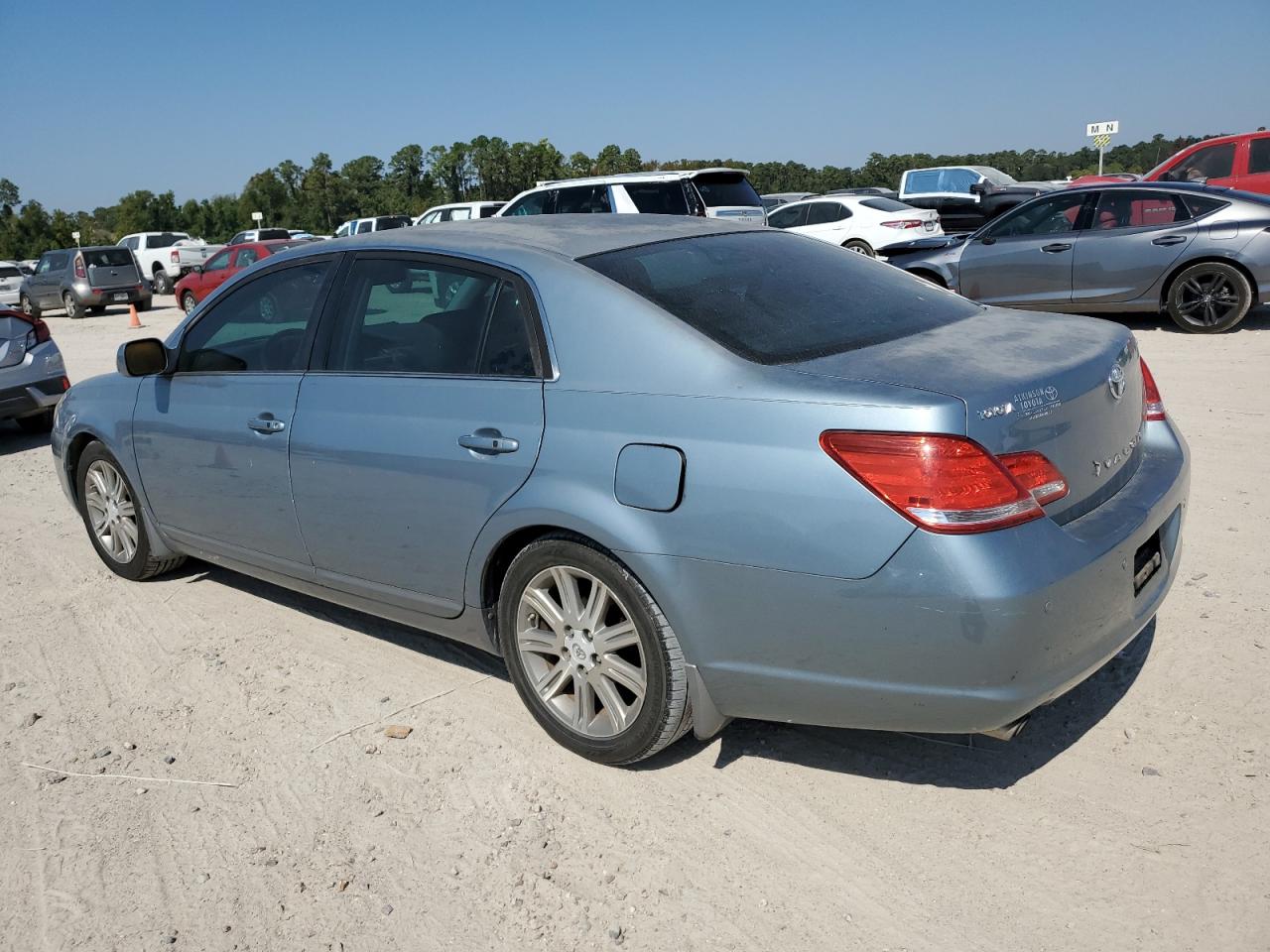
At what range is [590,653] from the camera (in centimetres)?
321

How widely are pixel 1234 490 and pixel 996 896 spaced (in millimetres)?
3631

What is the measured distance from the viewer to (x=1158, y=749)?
123 inches

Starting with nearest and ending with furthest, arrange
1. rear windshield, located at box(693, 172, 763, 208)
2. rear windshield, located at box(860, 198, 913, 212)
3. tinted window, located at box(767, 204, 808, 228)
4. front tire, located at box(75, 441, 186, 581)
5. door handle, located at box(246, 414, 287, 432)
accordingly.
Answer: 1. door handle, located at box(246, 414, 287, 432)
2. front tire, located at box(75, 441, 186, 581)
3. rear windshield, located at box(693, 172, 763, 208)
4. rear windshield, located at box(860, 198, 913, 212)
5. tinted window, located at box(767, 204, 808, 228)

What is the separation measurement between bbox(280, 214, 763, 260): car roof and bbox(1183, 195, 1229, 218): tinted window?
7827 millimetres

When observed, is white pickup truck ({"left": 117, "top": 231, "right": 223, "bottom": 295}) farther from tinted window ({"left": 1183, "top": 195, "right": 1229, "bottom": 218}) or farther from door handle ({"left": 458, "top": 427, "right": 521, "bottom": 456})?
door handle ({"left": 458, "top": 427, "right": 521, "bottom": 456})

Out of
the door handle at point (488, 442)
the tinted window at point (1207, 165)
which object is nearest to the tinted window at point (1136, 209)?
the tinted window at point (1207, 165)

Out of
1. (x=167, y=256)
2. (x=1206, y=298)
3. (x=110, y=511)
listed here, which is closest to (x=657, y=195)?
(x=1206, y=298)

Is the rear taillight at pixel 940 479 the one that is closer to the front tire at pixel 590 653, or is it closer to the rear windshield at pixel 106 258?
the front tire at pixel 590 653

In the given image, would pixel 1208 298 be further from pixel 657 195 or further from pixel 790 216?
pixel 790 216

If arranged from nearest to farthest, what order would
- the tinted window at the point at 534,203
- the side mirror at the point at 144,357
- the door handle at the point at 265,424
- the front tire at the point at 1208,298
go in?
the door handle at the point at 265,424 → the side mirror at the point at 144,357 → the front tire at the point at 1208,298 → the tinted window at the point at 534,203

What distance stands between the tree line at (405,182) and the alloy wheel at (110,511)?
2185 inches

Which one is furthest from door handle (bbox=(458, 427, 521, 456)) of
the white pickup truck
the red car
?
the white pickup truck

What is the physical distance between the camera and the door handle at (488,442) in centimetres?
324

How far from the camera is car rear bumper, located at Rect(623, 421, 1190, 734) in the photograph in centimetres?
253
